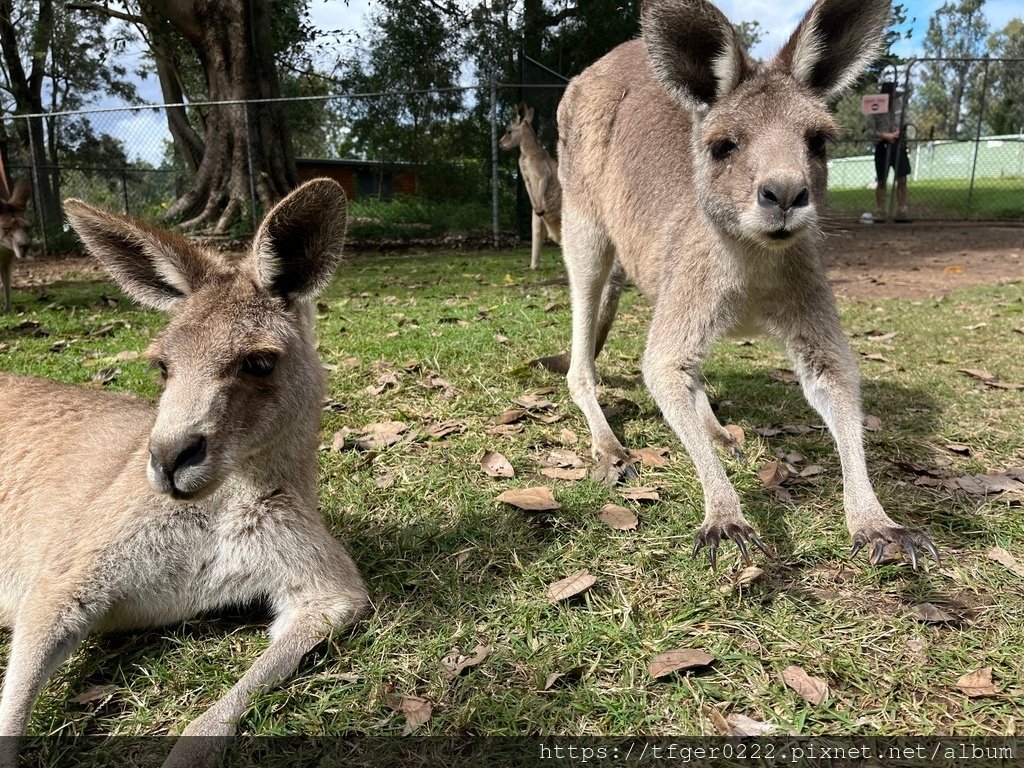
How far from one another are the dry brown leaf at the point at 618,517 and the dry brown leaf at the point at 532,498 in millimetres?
164

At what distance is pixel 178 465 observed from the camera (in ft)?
5.34

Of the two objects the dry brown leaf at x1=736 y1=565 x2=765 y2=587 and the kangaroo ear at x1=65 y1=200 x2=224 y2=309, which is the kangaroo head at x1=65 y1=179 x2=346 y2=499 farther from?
the dry brown leaf at x1=736 y1=565 x2=765 y2=587

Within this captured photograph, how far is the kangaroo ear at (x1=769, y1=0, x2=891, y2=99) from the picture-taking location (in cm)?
253

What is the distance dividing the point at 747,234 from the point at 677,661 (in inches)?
54.9

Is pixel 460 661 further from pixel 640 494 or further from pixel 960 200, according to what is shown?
pixel 960 200

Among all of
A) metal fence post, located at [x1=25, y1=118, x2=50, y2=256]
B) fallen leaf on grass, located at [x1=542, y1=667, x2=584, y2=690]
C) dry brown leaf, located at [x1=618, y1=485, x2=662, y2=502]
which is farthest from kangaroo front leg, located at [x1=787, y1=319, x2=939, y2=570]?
metal fence post, located at [x1=25, y1=118, x2=50, y2=256]

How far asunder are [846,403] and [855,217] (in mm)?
14027

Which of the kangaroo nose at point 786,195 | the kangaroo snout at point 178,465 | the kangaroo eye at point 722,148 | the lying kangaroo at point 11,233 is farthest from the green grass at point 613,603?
the lying kangaroo at point 11,233

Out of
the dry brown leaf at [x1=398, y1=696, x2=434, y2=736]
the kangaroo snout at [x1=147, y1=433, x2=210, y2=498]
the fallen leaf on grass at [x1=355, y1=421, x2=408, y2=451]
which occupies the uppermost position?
the kangaroo snout at [x1=147, y1=433, x2=210, y2=498]

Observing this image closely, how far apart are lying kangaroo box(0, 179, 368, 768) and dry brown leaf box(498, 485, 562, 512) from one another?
0.72 m

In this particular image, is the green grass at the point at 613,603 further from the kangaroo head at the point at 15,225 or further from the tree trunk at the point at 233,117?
the tree trunk at the point at 233,117

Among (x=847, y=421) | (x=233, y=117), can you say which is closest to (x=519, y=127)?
(x=233, y=117)

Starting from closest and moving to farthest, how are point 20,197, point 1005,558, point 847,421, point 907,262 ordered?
point 1005,558 → point 847,421 → point 20,197 → point 907,262

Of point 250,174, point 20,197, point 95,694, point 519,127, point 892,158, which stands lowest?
point 95,694
